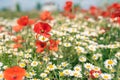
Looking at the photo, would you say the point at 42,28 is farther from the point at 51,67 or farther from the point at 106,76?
the point at 106,76

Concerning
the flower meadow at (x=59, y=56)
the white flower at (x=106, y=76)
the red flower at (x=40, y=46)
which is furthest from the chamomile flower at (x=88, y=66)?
the red flower at (x=40, y=46)

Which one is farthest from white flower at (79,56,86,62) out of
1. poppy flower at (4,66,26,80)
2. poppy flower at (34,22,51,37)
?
poppy flower at (4,66,26,80)

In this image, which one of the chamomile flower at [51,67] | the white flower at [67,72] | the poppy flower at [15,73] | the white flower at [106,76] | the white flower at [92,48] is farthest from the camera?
the white flower at [92,48]

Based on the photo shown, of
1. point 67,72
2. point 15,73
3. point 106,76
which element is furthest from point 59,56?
point 15,73

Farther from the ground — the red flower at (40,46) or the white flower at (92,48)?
the red flower at (40,46)

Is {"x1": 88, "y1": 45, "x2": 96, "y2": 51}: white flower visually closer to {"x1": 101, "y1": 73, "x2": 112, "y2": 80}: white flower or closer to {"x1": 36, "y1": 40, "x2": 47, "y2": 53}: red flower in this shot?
{"x1": 36, "y1": 40, "x2": 47, "y2": 53}: red flower

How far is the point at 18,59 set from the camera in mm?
3889

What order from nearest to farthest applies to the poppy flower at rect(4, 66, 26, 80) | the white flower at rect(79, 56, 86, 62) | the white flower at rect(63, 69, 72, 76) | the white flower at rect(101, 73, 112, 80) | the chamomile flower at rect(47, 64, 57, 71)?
the poppy flower at rect(4, 66, 26, 80) < the white flower at rect(101, 73, 112, 80) < the white flower at rect(63, 69, 72, 76) < the chamomile flower at rect(47, 64, 57, 71) < the white flower at rect(79, 56, 86, 62)

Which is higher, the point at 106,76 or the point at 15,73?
the point at 15,73

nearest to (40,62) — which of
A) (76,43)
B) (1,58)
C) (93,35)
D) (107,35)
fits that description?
(1,58)

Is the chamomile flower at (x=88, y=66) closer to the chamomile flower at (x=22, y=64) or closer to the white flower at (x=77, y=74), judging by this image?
the white flower at (x=77, y=74)

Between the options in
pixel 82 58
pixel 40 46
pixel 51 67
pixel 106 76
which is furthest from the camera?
pixel 82 58

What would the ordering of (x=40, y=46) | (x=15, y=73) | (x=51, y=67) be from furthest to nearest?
(x=40, y=46) → (x=51, y=67) → (x=15, y=73)

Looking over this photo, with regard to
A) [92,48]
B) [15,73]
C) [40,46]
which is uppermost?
[15,73]
